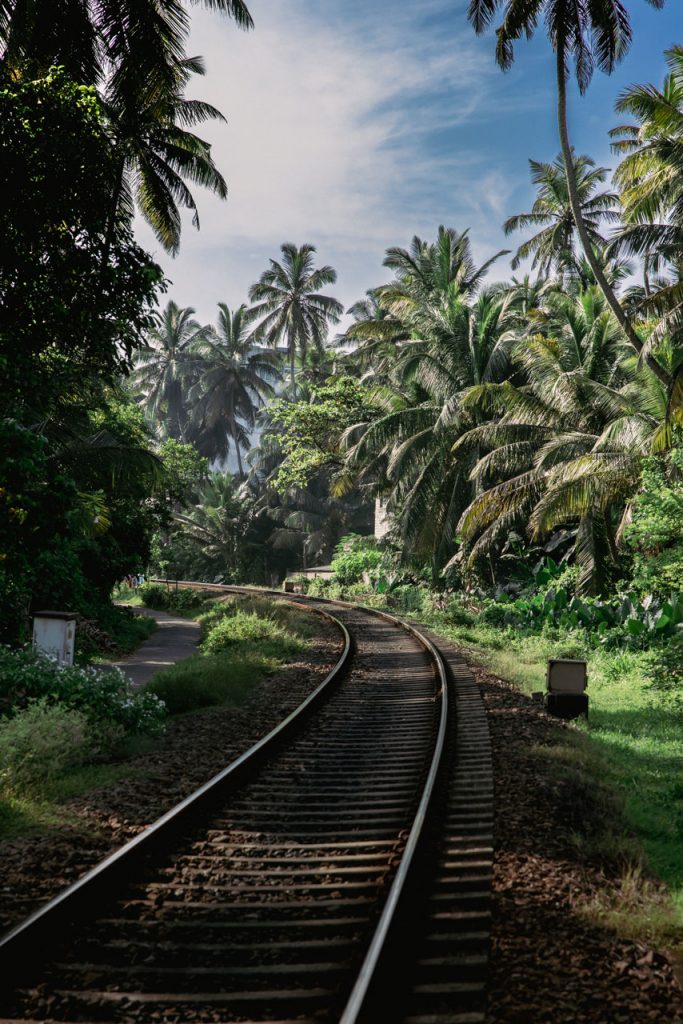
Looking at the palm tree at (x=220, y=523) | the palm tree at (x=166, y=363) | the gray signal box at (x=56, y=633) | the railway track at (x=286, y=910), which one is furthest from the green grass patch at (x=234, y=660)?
the palm tree at (x=166, y=363)

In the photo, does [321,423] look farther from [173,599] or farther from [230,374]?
[230,374]

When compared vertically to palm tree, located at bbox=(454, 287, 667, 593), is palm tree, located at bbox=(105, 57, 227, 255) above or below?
above

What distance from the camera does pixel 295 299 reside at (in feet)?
185

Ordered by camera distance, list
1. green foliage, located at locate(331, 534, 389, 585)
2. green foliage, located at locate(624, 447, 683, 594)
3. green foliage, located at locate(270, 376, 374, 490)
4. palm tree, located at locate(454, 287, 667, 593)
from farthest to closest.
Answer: green foliage, located at locate(331, 534, 389, 585) → green foliage, located at locate(270, 376, 374, 490) → palm tree, located at locate(454, 287, 667, 593) → green foliage, located at locate(624, 447, 683, 594)

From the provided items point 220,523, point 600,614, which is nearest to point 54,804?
point 600,614

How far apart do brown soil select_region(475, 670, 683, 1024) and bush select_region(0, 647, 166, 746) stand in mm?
4275

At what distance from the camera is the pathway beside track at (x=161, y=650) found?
16094 millimetres

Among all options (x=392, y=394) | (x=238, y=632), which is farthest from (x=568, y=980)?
(x=392, y=394)

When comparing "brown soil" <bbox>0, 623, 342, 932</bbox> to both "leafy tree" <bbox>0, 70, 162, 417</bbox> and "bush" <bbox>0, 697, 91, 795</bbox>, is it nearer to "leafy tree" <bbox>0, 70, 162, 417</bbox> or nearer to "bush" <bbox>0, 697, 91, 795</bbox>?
"bush" <bbox>0, 697, 91, 795</bbox>

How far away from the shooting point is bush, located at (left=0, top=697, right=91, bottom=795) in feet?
23.1

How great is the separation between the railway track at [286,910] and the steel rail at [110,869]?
0.04ft

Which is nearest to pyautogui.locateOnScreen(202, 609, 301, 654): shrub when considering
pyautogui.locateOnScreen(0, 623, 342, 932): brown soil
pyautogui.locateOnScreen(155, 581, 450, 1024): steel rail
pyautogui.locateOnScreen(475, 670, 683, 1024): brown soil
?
pyautogui.locateOnScreen(0, 623, 342, 932): brown soil

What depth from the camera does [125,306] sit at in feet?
38.5

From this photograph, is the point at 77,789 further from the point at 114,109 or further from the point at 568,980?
the point at 114,109
